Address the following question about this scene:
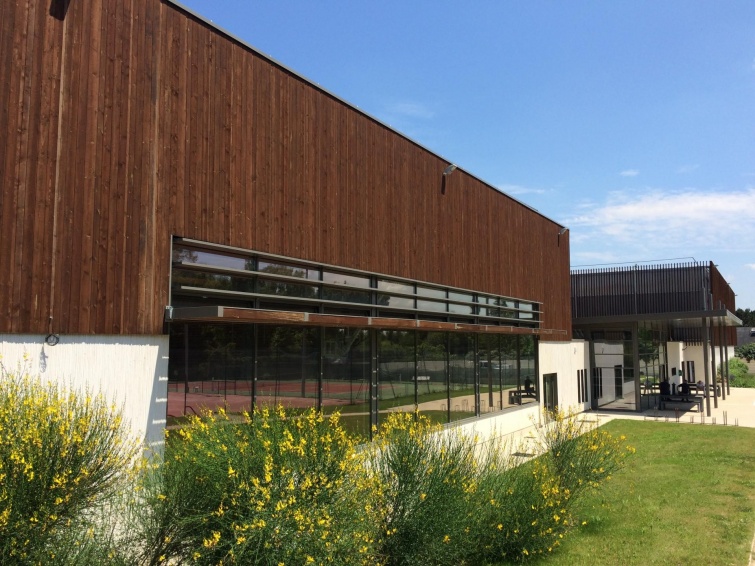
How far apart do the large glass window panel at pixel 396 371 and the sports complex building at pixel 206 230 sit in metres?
0.05

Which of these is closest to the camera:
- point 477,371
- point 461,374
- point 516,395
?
point 461,374

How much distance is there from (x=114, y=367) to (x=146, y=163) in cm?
309

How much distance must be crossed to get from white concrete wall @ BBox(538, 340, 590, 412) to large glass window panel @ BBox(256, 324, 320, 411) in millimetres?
13936

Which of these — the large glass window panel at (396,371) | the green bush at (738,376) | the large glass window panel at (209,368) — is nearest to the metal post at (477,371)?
the large glass window panel at (396,371)

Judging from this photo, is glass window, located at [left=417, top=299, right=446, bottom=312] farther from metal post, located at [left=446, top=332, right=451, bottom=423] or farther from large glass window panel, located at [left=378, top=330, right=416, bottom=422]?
large glass window panel, located at [left=378, top=330, right=416, bottom=422]

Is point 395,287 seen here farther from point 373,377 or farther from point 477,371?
point 477,371

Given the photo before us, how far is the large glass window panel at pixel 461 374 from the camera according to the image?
17.5 metres

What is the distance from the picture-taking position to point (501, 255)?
20.9 meters

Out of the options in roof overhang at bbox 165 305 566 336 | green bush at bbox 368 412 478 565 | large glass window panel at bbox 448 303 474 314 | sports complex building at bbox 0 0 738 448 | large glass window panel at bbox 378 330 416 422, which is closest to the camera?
green bush at bbox 368 412 478 565

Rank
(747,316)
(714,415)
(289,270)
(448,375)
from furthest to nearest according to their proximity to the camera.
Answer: (747,316), (714,415), (448,375), (289,270)

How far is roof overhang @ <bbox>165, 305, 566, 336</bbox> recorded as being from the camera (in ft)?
29.6

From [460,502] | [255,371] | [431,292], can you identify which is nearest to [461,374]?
[431,292]

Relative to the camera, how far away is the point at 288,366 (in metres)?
11.4

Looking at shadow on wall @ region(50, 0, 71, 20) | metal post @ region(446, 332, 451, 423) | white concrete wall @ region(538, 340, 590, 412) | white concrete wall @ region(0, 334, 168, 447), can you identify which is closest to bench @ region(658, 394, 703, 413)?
white concrete wall @ region(538, 340, 590, 412)
